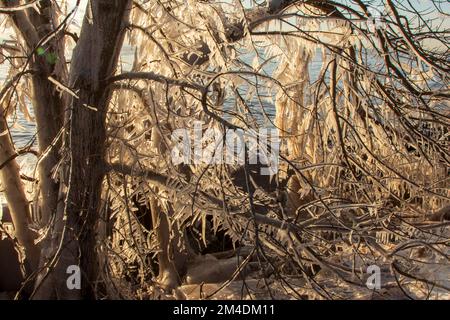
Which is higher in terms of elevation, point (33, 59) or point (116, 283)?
point (33, 59)

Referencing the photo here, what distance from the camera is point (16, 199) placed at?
18.6 ft

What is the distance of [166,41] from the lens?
16.9ft

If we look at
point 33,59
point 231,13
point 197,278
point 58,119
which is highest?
point 231,13

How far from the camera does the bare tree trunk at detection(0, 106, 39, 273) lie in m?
5.45

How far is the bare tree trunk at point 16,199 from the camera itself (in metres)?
5.45

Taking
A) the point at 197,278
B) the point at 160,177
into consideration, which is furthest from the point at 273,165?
the point at 197,278

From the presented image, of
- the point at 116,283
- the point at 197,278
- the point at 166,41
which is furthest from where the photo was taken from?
the point at 197,278

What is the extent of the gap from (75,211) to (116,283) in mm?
921

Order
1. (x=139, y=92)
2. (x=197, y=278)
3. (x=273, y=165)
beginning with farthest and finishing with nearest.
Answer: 1. (x=197, y=278)
2. (x=139, y=92)
3. (x=273, y=165)

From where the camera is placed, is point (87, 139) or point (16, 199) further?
point (16, 199)

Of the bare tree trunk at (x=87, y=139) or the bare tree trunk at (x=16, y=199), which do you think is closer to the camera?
the bare tree trunk at (x=87, y=139)

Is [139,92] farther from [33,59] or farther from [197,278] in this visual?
[197,278]

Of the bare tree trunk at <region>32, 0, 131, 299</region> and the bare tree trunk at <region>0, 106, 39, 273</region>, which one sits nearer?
the bare tree trunk at <region>32, 0, 131, 299</region>

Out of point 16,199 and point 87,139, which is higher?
point 87,139
